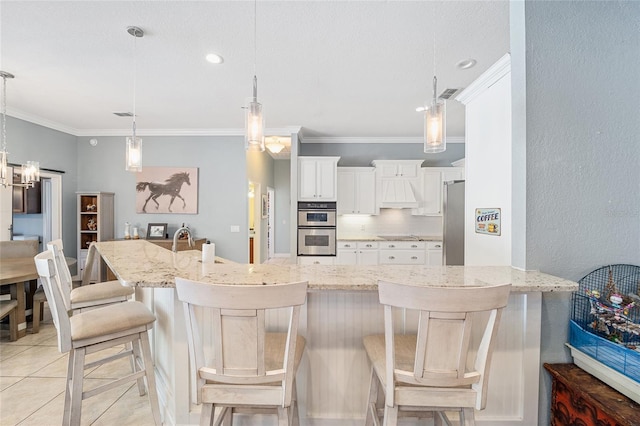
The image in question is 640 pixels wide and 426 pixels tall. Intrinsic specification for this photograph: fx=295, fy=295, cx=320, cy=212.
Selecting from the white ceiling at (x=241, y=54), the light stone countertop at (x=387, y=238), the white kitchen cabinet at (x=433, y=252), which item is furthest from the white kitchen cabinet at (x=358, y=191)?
the white ceiling at (x=241, y=54)

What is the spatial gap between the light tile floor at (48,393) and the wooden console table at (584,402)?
2244 mm

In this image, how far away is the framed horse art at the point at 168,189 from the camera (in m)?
5.07

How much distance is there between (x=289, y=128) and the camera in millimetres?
4895

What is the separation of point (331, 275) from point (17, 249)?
171 inches

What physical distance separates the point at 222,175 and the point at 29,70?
2.60 m

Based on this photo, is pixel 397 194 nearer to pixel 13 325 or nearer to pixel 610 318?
pixel 610 318

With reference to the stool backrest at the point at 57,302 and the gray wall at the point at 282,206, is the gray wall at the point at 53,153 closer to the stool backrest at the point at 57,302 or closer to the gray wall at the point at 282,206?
the stool backrest at the point at 57,302

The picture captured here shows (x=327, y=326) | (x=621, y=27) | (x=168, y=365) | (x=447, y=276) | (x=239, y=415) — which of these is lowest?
(x=239, y=415)

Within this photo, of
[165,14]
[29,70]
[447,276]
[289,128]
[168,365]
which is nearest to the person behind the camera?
[447,276]

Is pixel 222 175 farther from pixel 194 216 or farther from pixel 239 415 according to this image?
pixel 239 415

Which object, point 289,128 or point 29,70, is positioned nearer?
point 29,70

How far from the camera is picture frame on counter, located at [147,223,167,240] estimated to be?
499cm

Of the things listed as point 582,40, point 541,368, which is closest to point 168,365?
point 541,368

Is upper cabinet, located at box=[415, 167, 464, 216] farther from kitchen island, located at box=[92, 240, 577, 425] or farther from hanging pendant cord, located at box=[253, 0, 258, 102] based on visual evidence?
kitchen island, located at box=[92, 240, 577, 425]
